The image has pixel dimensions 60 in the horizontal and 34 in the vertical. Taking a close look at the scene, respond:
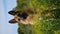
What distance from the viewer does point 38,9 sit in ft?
7.91

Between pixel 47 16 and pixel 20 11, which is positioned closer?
pixel 47 16

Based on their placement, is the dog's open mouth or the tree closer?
the tree

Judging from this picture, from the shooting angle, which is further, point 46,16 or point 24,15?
point 24,15

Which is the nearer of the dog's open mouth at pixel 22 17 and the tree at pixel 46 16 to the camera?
the tree at pixel 46 16

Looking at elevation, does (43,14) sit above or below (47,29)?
above

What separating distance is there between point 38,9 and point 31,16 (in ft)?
0.50

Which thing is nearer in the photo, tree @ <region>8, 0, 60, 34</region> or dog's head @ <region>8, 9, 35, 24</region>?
tree @ <region>8, 0, 60, 34</region>

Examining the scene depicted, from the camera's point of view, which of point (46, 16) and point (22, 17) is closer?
point (46, 16)

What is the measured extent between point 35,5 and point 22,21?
326mm

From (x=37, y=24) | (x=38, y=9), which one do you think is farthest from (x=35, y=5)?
(x=37, y=24)

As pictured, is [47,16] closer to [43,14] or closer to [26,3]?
[43,14]

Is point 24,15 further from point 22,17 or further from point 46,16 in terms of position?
point 46,16

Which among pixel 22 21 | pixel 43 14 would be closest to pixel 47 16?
pixel 43 14

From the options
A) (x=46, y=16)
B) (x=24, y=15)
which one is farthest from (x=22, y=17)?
(x=46, y=16)
